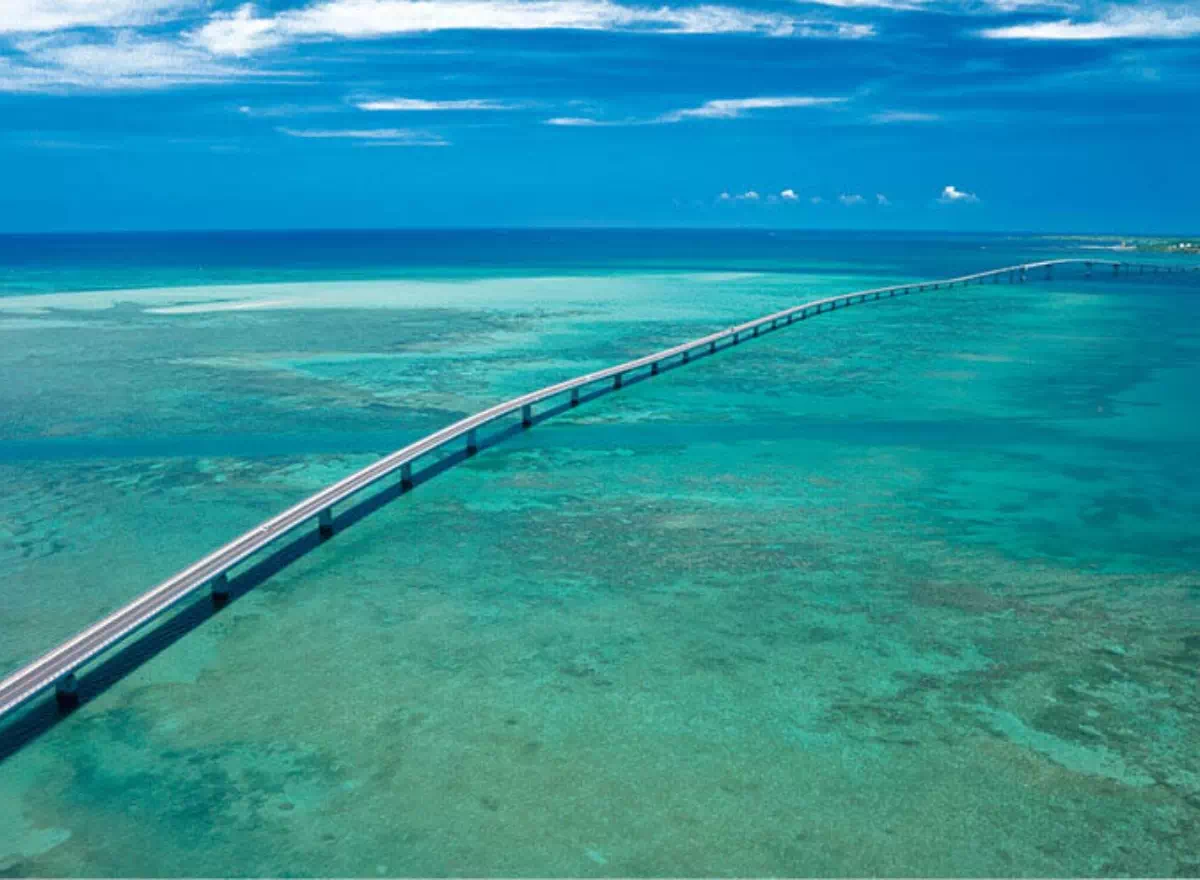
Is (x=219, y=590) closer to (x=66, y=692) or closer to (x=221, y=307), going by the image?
(x=66, y=692)

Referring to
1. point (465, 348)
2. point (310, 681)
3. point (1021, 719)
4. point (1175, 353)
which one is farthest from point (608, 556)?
point (1175, 353)

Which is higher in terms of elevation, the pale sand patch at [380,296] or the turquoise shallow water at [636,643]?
the pale sand patch at [380,296]

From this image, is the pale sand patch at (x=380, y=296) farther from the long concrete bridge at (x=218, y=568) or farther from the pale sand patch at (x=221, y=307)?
the long concrete bridge at (x=218, y=568)

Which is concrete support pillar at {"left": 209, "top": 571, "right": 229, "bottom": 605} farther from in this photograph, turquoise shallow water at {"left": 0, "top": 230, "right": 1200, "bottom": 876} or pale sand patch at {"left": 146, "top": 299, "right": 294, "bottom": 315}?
pale sand patch at {"left": 146, "top": 299, "right": 294, "bottom": 315}

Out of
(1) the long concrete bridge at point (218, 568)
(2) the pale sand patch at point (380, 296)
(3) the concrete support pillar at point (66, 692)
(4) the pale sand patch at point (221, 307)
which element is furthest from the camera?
(2) the pale sand patch at point (380, 296)

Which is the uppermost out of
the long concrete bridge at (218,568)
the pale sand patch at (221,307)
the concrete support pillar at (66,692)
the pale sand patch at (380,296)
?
the pale sand patch at (380,296)

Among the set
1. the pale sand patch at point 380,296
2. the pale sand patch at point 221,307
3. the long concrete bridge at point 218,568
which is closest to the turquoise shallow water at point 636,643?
the long concrete bridge at point 218,568
